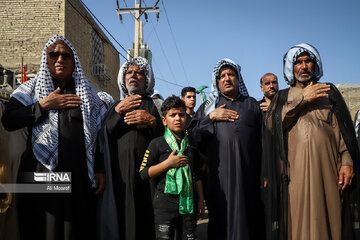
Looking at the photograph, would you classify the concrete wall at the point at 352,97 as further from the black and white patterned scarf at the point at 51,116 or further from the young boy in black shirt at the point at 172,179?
the black and white patterned scarf at the point at 51,116

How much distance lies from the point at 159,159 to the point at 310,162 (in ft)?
4.18

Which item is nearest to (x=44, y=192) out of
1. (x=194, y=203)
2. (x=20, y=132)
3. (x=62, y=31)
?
(x=20, y=132)

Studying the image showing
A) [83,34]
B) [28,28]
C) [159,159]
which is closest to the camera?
[159,159]

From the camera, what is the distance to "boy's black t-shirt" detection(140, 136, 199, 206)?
8.59 ft

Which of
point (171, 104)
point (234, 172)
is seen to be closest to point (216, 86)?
point (171, 104)

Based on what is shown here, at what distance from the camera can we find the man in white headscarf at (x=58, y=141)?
→ 95.1 inches

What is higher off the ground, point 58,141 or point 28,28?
point 28,28

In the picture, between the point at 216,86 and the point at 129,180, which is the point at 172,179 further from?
the point at 216,86

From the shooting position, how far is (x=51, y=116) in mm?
2527

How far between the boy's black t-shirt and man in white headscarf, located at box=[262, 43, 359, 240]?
70cm

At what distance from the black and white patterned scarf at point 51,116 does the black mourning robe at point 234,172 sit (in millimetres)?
986

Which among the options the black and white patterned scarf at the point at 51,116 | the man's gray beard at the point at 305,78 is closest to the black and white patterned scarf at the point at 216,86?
the man's gray beard at the point at 305,78

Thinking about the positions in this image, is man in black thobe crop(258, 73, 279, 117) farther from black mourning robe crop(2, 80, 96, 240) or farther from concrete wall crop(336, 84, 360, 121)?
concrete wall crop(336, 84, 360, 121)

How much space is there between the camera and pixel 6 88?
893 centimetres
